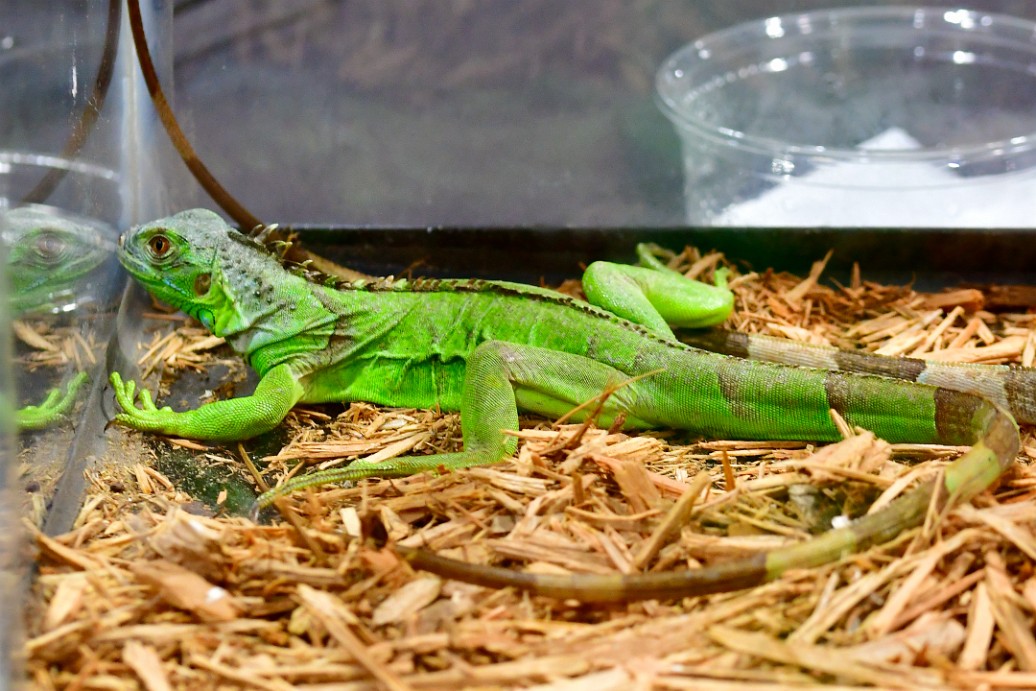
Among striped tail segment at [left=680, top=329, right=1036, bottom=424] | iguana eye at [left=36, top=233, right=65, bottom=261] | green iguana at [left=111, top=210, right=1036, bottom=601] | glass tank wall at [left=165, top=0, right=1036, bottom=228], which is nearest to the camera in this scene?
green iguana at [left=111, top=210, right=1036, bottom=601]

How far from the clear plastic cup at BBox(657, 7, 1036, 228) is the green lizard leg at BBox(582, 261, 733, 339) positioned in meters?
1.41

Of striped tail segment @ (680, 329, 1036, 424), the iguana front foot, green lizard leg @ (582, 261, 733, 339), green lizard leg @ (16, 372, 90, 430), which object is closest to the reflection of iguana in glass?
green lizard leg @ (16, 372, 90, 430)

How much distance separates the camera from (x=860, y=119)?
24.3ft

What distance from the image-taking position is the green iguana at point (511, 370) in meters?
3.80

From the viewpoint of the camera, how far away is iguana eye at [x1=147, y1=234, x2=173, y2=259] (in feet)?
14.6

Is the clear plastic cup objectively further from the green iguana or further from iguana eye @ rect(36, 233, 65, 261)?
iguana eye @ rect(36, 233, 65, 261)

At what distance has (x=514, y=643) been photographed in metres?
2.82

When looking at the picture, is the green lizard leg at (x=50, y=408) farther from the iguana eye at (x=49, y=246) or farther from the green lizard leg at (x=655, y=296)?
the green lizard leg at (x=655, y=296)

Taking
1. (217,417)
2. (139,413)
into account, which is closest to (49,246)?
(139,413)

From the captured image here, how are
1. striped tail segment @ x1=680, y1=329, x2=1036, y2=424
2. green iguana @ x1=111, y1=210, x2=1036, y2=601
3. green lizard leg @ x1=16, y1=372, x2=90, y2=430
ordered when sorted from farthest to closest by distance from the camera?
striped tail segment @ x1=680, y1=329, x2=1036, y2=424 < green iguana @ x1=111, y1=210, x2=1036, y2=601 < green lizard leg @ x1=16, y1=372, x2=90, y2=430

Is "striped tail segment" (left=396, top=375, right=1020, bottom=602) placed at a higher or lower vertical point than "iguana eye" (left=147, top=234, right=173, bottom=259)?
lower

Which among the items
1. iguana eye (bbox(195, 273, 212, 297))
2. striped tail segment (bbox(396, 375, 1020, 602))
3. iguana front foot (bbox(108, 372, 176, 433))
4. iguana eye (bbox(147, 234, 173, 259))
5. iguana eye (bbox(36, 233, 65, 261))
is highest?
iguana eye (bbox(36, 233, 65, 261))

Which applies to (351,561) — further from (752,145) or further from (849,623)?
(752,145)

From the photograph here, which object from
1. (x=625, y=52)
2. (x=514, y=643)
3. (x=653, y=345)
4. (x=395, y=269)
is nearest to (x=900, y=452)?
(x=653, y=345)
